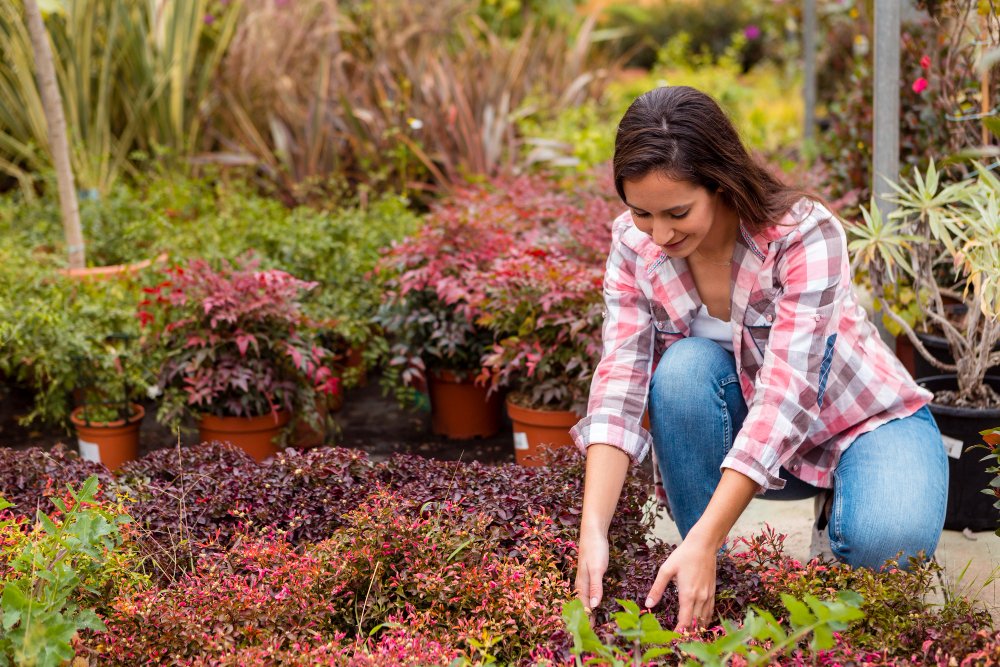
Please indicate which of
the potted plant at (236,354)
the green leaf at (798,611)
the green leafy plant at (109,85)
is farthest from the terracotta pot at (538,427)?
the green leafy plant at (109,85)

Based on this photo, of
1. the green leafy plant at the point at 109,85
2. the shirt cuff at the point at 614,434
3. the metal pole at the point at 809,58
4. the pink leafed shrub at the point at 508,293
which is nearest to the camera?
the shirt cuff at the point at 614,434

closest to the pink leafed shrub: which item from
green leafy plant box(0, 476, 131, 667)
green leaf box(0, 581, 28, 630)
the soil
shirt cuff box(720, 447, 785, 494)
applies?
the soil

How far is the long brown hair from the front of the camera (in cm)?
191

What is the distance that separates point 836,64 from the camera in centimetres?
857

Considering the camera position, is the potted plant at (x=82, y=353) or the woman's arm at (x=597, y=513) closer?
the woman's arm at (x=597, y=513)

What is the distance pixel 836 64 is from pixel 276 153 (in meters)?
5.24

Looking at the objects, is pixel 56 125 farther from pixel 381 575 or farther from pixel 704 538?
pixel 704 538

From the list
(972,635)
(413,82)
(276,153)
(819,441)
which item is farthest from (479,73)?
(972,635)

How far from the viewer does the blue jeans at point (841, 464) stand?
6.69 feet

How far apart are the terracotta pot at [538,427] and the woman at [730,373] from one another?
2.94 ft

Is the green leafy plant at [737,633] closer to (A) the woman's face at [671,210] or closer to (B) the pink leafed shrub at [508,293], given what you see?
(A) the woman's face at [671,210]

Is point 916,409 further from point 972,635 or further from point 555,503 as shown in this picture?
point 555,503

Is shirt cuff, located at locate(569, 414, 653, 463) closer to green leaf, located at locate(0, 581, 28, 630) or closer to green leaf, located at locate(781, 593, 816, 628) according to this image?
green leaf, located at locate(781, 593, 816, 628)

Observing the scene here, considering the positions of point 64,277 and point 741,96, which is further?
point 741,96
